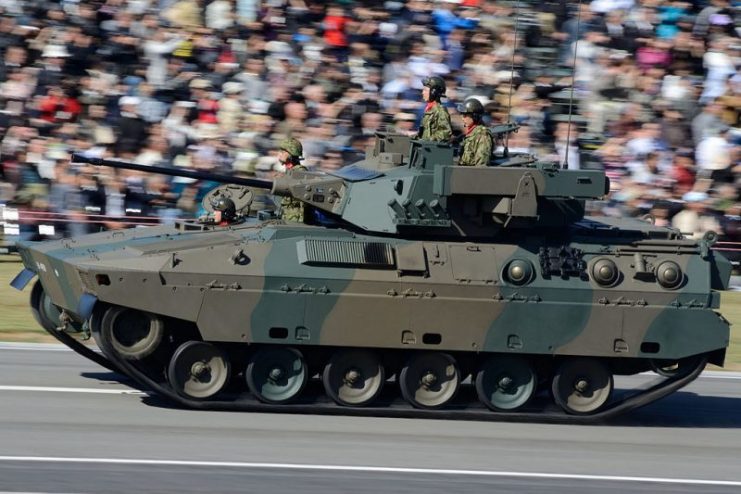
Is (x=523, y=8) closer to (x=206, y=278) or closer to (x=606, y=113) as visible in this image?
(x=606, y=113)

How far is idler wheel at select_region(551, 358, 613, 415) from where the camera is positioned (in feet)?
48.2

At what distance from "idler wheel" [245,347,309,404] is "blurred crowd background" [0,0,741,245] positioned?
8184 millimetres

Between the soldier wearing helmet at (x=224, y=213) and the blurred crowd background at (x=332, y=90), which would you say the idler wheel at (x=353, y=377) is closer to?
the soldier wearing helmet at (x=224, y=213)

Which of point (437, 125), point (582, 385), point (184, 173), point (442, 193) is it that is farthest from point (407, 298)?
point (184, 173)

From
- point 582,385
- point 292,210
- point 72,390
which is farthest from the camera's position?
point 292,210

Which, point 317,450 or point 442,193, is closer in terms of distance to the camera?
point 317,450

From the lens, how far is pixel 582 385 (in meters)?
14.7

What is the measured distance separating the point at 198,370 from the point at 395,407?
85.8 inches

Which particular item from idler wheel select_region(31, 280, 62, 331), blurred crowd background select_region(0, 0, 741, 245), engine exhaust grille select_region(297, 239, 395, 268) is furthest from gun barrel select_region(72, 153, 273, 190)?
blurred crowd background select_region(0, 0, 741, 245)

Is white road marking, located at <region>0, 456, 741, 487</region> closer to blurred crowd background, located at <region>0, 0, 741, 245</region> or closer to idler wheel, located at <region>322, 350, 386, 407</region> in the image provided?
idler wheel, located at <region>322, 350, 386, 407</region>

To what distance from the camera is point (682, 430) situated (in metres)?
14.8

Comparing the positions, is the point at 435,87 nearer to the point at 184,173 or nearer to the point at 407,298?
the point at 407,298

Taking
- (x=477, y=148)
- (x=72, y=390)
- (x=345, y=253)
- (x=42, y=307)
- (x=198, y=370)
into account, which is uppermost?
(x=477, y=148)

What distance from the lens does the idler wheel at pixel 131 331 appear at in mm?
13672
